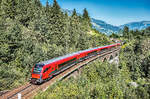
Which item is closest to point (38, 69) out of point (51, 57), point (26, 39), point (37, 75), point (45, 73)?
point (37, 75)

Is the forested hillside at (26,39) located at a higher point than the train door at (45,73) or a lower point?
higher

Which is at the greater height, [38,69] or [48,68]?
[38,69]

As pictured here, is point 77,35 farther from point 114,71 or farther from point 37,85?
point 37,85

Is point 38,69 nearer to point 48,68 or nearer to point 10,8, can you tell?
point 48,68

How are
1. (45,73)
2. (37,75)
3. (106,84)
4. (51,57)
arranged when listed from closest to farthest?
(106,84) < (37,75) < (45,73) < (51,57)

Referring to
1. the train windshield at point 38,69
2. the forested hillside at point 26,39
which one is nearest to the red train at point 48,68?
the train windshield at point 38,69

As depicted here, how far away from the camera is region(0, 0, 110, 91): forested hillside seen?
2266cm

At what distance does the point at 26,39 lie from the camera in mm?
29047

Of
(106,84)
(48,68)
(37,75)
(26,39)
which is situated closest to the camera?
(106,84)

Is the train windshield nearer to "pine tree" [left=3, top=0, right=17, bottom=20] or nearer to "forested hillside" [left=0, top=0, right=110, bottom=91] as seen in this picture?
"forested hillside" [left=0, top=0, right=110, bottom=91]

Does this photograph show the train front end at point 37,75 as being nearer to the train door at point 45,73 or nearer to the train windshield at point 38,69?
the train windshield at point 38,69

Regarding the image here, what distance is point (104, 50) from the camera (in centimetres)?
5269

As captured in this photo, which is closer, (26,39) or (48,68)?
(48,68)

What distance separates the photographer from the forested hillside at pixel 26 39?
2266 centimetres
